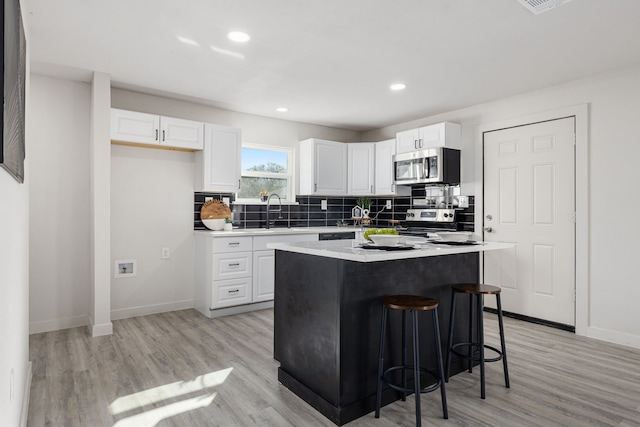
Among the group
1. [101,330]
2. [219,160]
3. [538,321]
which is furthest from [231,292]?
[538,321]

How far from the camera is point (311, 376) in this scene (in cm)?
235

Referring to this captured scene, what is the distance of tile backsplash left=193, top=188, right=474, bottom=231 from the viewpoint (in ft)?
15.6

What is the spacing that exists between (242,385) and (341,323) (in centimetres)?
92

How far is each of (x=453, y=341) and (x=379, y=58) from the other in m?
2.32

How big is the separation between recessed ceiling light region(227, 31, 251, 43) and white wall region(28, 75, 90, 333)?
6.62ft

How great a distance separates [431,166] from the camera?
4730 millimetres

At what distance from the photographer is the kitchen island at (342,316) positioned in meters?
2.17

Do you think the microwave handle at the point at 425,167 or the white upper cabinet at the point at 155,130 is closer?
the white upper cabinet at the point at 155,130

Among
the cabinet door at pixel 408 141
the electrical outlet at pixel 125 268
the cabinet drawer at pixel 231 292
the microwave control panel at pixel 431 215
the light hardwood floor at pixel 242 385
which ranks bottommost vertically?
the light hardwood floor at pixel 242 385

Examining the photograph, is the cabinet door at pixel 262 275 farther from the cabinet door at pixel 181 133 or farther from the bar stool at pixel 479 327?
the bar stool at pixel 479 327

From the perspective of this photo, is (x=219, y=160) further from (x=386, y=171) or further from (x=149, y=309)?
(x=386, y=171)

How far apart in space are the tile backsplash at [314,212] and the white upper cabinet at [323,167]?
34 centimetres

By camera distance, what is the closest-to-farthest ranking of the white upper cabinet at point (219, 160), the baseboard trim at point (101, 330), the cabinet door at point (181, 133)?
1. the baseboard trim at point (101, 330)
2. the cabinet door at point (181, 133)
3. the white upper cabinet at point (219, 160)

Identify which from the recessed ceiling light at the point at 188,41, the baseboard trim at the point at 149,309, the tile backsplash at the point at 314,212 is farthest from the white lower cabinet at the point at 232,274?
the recessed ceiling light at the point at 188,41
